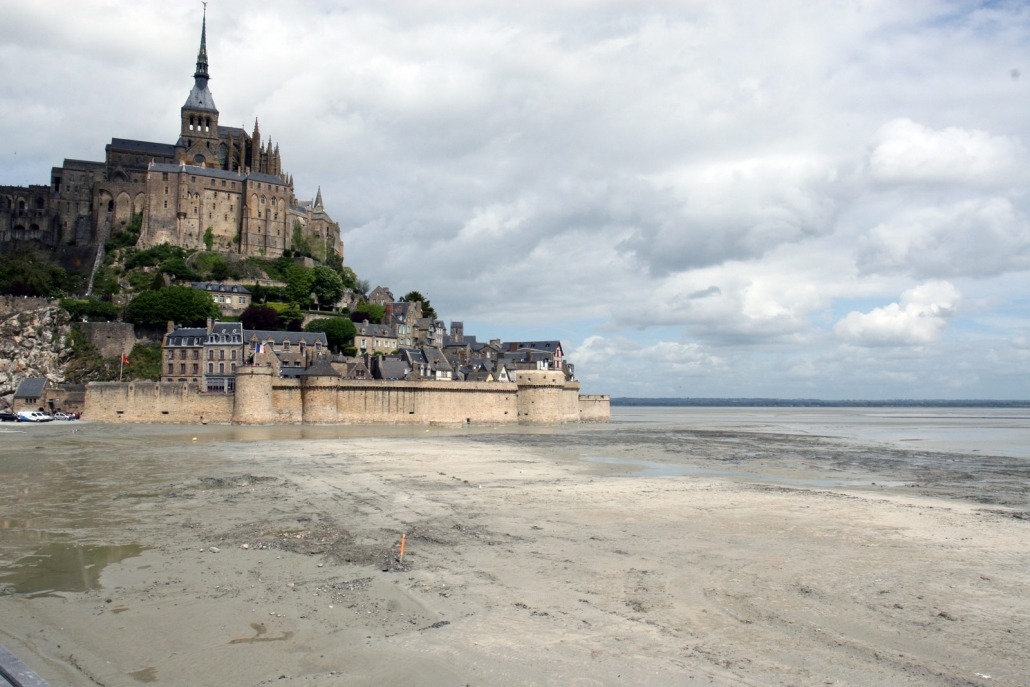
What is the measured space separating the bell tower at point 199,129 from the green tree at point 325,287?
16.7 meters

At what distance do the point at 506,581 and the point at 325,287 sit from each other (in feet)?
184

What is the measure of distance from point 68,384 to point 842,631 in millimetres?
52366

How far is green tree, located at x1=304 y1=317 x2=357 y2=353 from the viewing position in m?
59.0

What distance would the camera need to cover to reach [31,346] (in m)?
52.4

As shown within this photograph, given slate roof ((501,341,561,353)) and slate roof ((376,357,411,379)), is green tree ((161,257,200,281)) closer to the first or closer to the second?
slate roof ((376,357,411,379))

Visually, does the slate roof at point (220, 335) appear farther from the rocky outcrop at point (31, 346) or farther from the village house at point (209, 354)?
the rocky outcrop at point (31, 346)

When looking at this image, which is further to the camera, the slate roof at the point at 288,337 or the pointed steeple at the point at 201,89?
the pointed steeple at the point at 201,89

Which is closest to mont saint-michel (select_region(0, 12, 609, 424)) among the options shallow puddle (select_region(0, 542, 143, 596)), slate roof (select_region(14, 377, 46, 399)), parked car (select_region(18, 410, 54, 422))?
slate roof (select_region(14, 377, 46, 399))

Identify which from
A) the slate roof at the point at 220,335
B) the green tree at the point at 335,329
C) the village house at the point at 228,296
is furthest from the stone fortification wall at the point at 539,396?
the village house at the point at 228,296

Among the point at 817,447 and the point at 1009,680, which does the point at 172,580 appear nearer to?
the point at 1009,680

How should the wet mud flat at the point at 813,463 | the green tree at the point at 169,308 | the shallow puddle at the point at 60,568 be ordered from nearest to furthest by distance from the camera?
the shallow puddle at the point at 60,568 → the wet mud flat at the point at 813,463 → the green tree at the point at 169,308

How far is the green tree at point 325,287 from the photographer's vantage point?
64438 millimetres

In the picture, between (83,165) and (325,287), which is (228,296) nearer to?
(325,287)

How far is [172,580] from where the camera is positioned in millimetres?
10875
